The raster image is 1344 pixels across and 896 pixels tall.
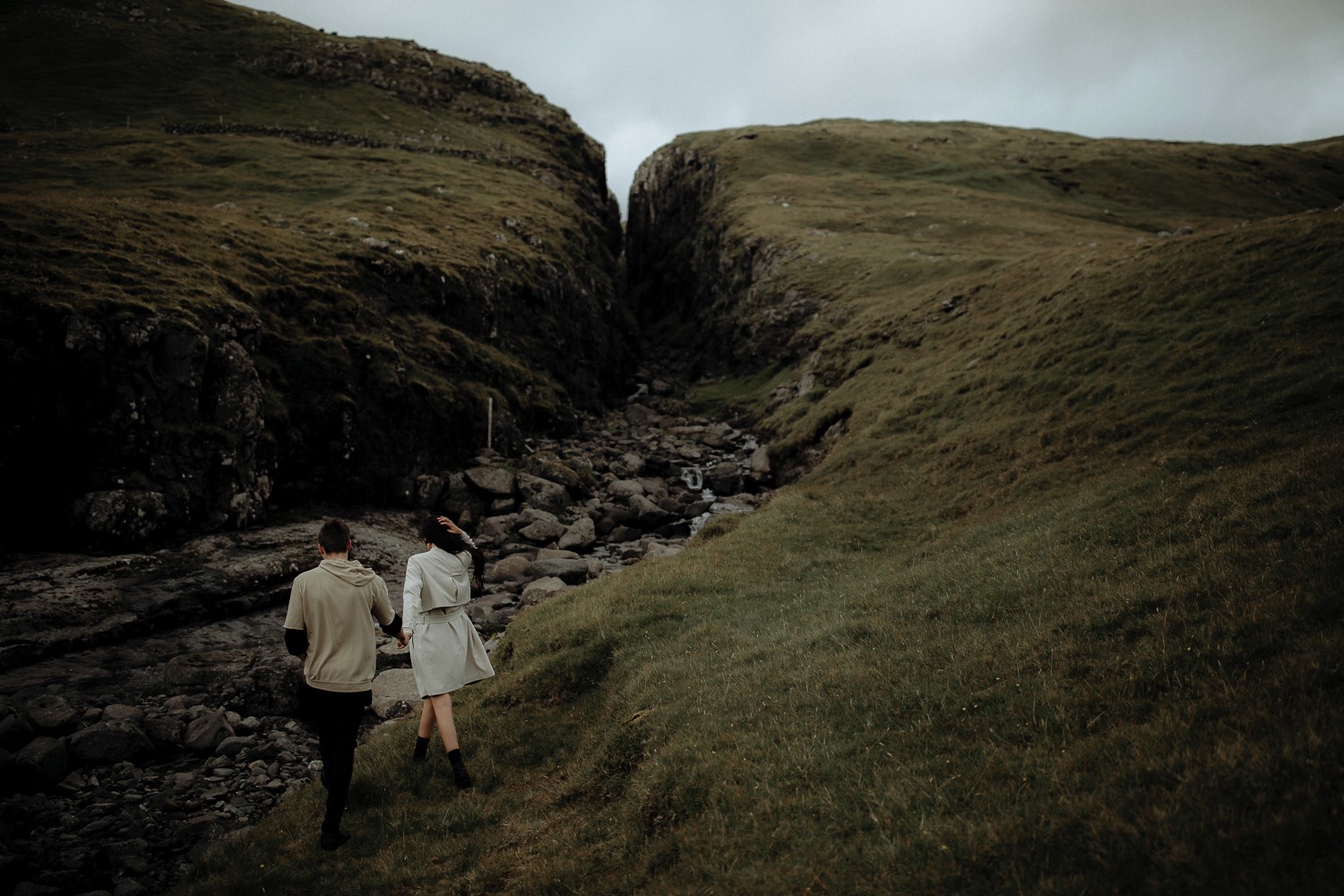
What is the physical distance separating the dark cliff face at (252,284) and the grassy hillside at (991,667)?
19290 mm

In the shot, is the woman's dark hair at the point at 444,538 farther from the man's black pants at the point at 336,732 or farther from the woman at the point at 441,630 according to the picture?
the man's black pants at the point at 336,732

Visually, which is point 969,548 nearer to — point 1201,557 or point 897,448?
point 1201,557

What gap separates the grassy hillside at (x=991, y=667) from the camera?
22.9ft

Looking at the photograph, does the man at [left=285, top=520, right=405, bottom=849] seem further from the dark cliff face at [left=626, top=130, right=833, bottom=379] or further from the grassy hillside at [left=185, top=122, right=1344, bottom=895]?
the dark cliff face at [left=626, top=130, right=833, bottom=379]

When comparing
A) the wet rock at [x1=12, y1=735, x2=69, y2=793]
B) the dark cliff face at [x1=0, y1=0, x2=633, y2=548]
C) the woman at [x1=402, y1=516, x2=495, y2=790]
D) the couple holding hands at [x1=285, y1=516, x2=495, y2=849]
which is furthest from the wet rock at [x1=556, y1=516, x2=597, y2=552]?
the couple holding hands at [x1=285, y1=516, x2=495, y2=849]

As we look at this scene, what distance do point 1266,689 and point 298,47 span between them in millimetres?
135573

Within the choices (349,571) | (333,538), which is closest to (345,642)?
(349,571)

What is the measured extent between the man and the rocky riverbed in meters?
4.43

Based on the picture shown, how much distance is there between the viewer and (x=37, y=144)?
190ft

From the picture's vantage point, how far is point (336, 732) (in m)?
10.5

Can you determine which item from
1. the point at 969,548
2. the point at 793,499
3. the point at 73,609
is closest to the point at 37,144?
the point at 73,609

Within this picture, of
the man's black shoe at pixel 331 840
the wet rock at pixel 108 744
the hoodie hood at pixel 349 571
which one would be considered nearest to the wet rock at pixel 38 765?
the wet rock at pixel 108 744

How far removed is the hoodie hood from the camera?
1050 centimetres

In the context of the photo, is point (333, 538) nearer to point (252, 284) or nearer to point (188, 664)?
point (188, 664)
